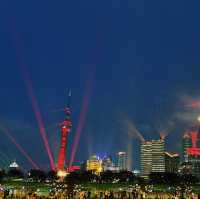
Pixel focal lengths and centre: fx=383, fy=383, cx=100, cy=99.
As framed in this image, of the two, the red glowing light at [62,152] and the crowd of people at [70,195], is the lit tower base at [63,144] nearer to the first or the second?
the red glowing light at [62,152]

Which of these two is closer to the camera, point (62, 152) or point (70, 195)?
point (70, 195)

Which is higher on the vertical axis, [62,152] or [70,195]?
[62,152]

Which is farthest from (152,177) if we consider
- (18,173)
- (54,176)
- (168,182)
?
(18,173)

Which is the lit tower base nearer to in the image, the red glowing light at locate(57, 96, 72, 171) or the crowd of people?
the red glowing light at locate(57, 96, 72, 171)

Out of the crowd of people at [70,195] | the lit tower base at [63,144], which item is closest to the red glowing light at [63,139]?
the lit tower base at [63,144]

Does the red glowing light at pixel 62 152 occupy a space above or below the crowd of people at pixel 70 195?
above

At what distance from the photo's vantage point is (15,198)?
33.8 metres

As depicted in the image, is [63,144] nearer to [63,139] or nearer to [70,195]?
[63,139]

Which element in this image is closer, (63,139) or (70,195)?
(70,195)

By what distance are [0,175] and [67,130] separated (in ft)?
267

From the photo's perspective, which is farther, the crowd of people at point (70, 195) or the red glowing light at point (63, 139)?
the red glowing light at point (63, 139)

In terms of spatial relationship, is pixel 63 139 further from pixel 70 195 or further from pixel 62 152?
pixel 70 195

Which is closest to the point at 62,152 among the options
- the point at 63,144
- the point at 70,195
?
Answer: the point at 63,144

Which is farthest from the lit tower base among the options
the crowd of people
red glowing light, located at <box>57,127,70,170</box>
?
the crowd of people
